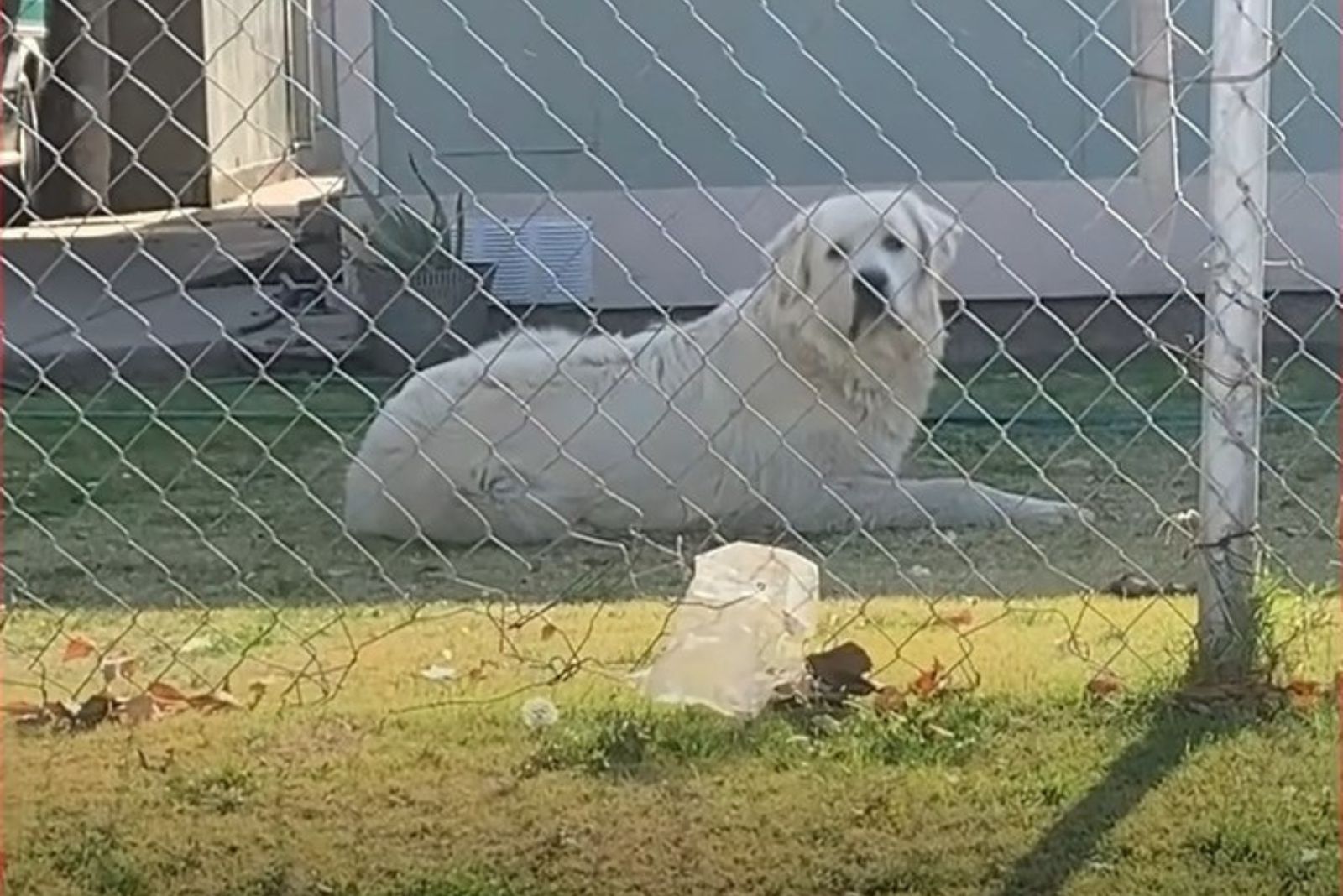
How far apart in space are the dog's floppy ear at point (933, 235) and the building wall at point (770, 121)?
10.4 feet

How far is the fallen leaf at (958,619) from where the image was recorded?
361 cm

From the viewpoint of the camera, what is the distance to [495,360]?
5660 millimetres

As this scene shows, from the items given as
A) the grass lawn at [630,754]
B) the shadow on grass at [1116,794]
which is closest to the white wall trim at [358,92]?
the grass lawn at [630,754]

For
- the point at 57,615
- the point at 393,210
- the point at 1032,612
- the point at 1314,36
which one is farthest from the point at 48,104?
the point at 1032,612

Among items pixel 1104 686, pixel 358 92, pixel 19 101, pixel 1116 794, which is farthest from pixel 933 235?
pixel 19 101

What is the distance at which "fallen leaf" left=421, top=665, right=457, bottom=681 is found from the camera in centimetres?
333

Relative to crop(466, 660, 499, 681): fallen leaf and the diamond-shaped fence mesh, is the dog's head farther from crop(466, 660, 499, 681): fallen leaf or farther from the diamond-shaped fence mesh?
crop(466, 660, 499, 681): fallen leaf

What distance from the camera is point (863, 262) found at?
552 centimetres

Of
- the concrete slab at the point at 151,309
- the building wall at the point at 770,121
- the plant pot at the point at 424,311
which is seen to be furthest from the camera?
the building wall at the point at 770,121

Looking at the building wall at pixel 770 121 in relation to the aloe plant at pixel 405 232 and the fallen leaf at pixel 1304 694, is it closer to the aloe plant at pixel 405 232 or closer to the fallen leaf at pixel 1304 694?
the aloe plant at pixel 405 232

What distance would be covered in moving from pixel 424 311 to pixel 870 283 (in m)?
3.35

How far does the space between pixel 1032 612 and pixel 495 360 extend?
2.23m

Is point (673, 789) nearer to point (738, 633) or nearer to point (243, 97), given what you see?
point (738, 633)

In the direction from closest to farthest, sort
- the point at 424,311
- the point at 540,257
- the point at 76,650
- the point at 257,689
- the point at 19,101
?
1. the point at 257,689
2. the point at 76,650
3. the point at 424,311
4. the point at 540,257
5. the point at 19,101
